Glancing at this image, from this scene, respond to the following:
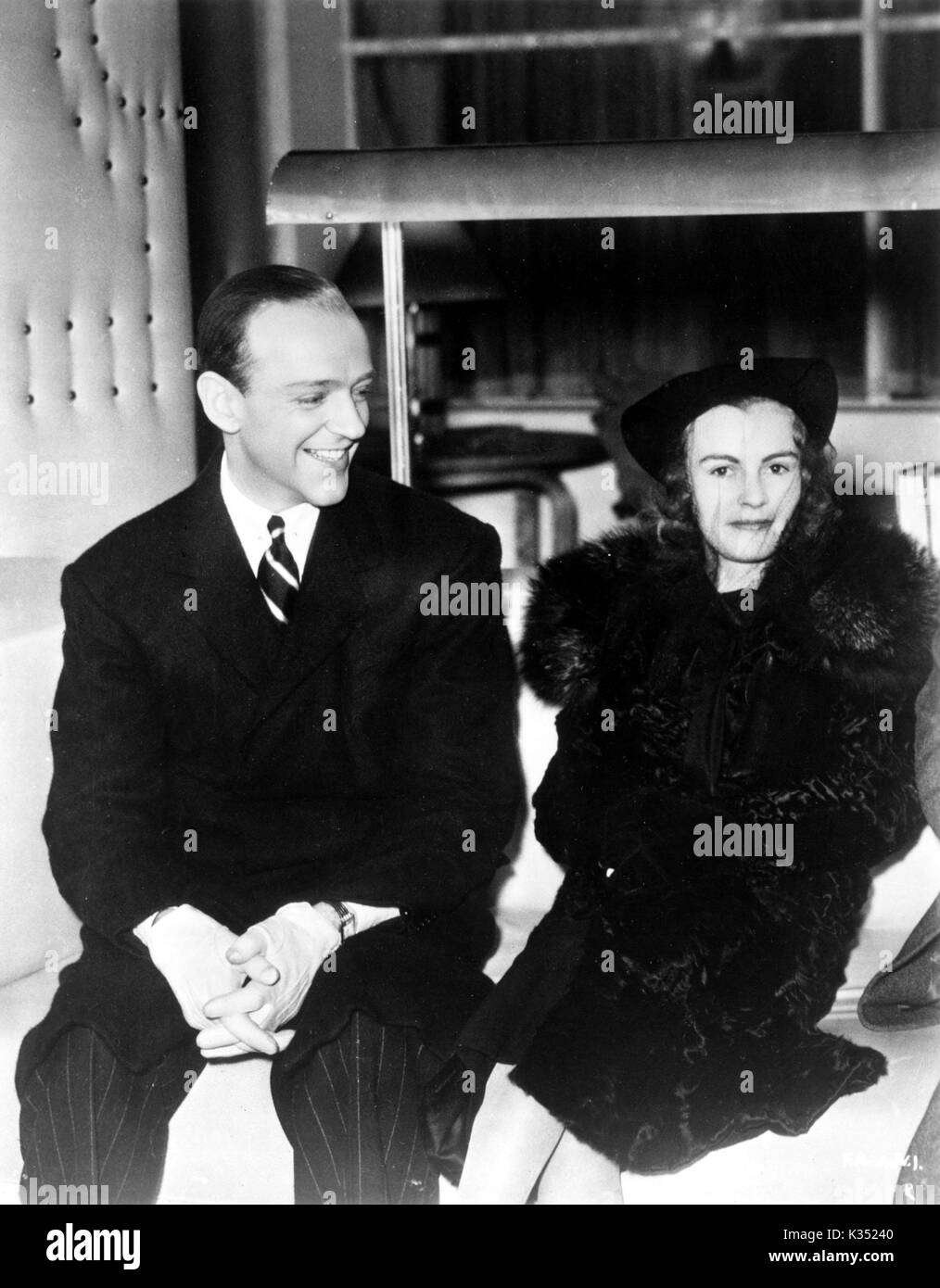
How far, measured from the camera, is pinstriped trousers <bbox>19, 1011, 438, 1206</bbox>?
1.90 meters

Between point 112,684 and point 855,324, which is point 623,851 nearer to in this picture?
point 112,684

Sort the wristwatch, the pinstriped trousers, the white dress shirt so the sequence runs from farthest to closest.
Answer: the white dress shirt < the wristwatch < the pinstriped trousers

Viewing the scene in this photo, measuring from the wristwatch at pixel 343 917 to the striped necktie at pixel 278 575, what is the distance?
1.40 feet

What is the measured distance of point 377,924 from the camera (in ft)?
6.68

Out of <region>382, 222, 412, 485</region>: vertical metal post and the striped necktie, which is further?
<region>382, 222, 412, 485</region>: vertical metal post

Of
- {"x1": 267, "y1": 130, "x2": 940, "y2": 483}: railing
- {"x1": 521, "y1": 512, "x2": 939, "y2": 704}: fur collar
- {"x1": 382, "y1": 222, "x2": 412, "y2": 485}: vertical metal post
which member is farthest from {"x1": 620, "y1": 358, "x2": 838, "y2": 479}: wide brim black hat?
{"x1": 382, "y1": 222, "x2": 412, "y2": 485}: vertical metal post

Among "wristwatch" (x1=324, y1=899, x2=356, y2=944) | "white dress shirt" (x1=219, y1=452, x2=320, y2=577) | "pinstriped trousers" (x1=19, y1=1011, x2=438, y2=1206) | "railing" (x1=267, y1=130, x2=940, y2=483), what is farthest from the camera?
"railing" (x1=267, y1=130, x2=940, y2=483)

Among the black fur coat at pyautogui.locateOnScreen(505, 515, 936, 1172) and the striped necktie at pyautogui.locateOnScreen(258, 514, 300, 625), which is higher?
the striped necktie at pyautogui.locateOnScreen(258, 514, 300, 625)

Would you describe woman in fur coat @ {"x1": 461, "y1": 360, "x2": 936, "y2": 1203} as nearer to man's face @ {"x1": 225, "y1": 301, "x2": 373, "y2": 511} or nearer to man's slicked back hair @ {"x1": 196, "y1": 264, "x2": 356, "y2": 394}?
man's face @ {"x1": 225, "y1": 301, "x2": 373, "y2": 511}

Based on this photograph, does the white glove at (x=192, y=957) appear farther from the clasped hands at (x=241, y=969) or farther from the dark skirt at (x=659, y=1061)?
the dark skirt at (x=659, y=1061)

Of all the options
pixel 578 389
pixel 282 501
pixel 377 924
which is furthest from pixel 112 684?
pixel 578 389

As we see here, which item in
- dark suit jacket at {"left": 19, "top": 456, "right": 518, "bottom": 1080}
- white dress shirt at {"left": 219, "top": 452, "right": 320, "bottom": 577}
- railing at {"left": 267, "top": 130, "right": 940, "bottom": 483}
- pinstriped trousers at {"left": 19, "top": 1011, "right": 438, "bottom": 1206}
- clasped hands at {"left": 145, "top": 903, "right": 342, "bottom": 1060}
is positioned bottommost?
pinstriped trousers at {"left": 19, "top": 1011, "right": 438, "bottom": 1206}

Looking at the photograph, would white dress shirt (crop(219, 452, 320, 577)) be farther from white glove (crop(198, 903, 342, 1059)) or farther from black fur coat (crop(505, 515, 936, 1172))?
white glove (crop(198, 903, 342, 1059))

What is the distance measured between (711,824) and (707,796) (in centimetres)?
4
